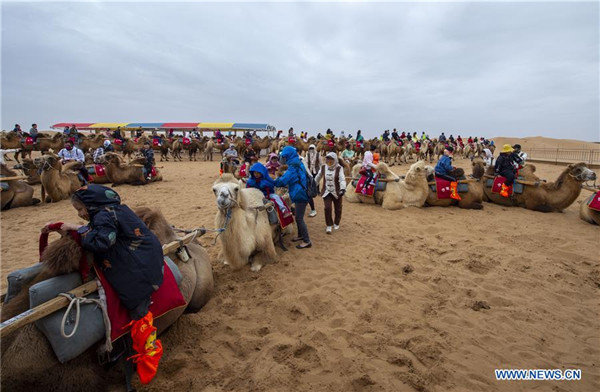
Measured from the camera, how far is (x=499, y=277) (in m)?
4.33

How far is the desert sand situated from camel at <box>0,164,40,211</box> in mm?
3353

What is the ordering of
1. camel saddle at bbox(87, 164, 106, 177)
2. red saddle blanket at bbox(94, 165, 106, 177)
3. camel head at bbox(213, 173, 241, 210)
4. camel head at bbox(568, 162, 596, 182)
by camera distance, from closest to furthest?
camel head at bbox(213, 173, 241, 210) → camel head at bbox(568, 162, 596, 182) → camel saddle at bbox(87, 164, 106, 177) → red saddle blanket at bbox(94, 165, 106, 177)

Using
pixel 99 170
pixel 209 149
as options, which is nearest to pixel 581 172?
pixel 99 170

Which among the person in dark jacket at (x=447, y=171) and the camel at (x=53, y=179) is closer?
the person in dark jacket at (x=447, y=171)

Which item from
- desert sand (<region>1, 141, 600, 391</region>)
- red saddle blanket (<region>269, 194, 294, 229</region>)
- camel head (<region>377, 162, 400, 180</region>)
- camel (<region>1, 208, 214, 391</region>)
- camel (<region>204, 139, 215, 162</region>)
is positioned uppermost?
camel (<region>204, 139, 215, 162</region>)

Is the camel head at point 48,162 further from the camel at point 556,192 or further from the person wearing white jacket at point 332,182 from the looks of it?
the camel at point 556,192

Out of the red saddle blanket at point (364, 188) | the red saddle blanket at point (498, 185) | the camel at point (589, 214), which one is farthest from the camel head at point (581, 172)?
the red saddle blanket at point (364, 188)

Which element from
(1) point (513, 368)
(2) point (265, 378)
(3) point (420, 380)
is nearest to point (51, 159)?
(2) point (265, 378)

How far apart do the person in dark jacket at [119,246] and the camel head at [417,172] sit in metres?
7.63

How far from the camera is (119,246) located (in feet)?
7.60

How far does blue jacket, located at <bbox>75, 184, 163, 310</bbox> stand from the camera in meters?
2.17

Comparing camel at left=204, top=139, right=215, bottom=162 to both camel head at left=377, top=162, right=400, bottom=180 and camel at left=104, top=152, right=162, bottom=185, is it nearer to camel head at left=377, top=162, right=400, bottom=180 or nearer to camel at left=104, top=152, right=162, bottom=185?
camel at left=104, top=152, right=162, bottom=185

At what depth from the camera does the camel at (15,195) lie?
8547mm

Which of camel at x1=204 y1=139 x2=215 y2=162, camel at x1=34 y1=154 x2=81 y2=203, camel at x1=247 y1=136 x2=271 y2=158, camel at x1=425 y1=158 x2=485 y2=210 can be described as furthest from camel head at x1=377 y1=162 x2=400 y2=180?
camel at x1=204 y1=139 x2=215 y2=162
